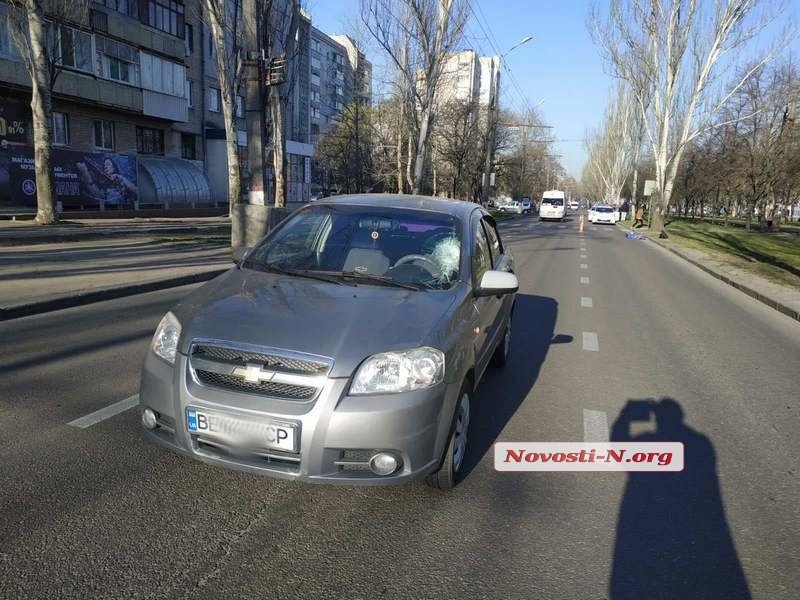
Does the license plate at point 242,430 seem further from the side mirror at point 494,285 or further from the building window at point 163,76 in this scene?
the building window at point 163,76

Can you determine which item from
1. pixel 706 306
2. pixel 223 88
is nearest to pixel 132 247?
pixel 223 88

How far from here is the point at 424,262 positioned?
166 inches

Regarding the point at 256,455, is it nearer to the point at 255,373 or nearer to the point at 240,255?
the point at 255,373

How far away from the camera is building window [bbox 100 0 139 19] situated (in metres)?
29.7

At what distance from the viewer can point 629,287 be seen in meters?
12.9

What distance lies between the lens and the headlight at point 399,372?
297 cm

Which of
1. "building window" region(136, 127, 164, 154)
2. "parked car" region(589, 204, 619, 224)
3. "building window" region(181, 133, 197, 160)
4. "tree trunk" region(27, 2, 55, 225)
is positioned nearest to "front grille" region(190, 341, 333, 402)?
"tree trunk" region(27, 2, 55, 225)

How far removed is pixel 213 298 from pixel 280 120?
20.9m

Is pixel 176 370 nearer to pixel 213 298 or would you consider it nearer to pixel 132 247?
pixel 213 298

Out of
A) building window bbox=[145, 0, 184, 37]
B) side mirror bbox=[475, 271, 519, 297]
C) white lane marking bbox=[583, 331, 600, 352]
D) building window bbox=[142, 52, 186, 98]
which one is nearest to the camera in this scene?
side mirror bbox=[475, 271, 519, 297]

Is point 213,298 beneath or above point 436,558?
above

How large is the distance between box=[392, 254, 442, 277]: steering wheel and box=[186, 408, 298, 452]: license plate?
1.59 m

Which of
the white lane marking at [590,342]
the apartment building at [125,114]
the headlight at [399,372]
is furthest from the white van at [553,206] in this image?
the headlight at [399,372]

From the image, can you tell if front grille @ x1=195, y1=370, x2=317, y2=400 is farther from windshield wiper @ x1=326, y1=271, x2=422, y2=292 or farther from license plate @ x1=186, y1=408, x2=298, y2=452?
windshield wiper @ x1=326, y1=271, x2=422, y2=292
